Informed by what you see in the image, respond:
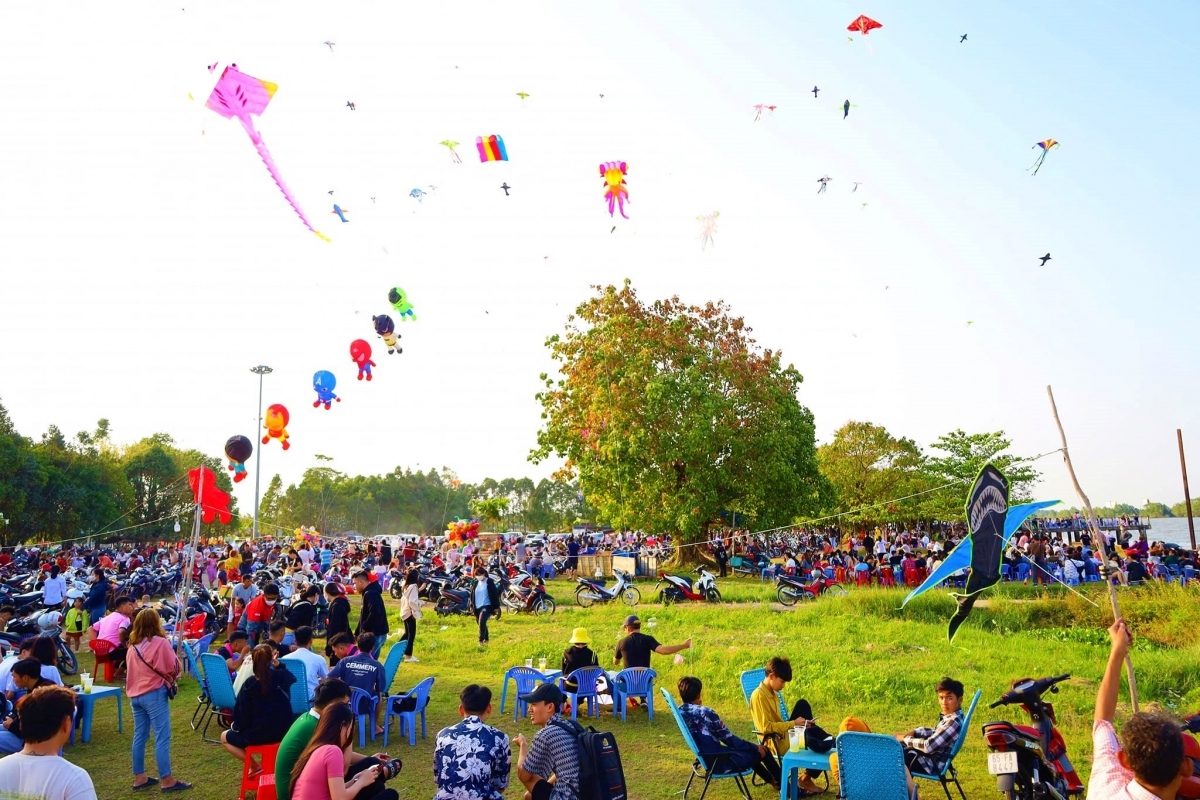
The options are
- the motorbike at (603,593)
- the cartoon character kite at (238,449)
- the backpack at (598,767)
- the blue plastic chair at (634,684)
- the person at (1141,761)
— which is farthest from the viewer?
the motorbike at (603,593)

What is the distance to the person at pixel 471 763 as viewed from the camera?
14.4ft

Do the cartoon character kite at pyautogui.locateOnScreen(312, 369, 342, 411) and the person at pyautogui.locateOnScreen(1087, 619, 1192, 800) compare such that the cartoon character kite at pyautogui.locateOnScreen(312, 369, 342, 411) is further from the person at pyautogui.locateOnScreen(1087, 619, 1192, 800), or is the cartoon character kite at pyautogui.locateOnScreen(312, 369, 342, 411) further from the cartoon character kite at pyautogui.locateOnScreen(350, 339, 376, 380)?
the person at pyautogui.locateOnScreen(1087, 619, 1192, 800)

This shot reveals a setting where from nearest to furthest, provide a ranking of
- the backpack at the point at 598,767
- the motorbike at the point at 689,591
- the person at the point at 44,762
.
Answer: the person at the point at 44,762, the backpack at the point at 598,767, the motorbike at the point at 689,591

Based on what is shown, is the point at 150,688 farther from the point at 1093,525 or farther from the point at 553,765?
the point at 1093,525

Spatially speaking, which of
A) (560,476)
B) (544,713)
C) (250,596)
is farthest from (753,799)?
(560,476)

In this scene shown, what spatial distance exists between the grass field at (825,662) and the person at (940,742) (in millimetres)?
701

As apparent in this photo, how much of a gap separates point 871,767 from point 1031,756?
3.23ft

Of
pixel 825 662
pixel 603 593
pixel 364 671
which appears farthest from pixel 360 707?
pixel 603 593

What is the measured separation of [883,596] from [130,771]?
1262 centimetres

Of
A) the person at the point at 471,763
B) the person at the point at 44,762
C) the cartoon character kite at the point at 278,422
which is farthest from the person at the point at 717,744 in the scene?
the cartoon character kite at the point at 278,422

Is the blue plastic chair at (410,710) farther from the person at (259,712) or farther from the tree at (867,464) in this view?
the tree at (867,464)

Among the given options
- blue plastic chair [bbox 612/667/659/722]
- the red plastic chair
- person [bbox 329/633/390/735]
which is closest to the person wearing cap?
blue plastic chair [bbox 612/667/659/722]

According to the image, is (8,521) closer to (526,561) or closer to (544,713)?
(526,561)

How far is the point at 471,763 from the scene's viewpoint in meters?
4.41
